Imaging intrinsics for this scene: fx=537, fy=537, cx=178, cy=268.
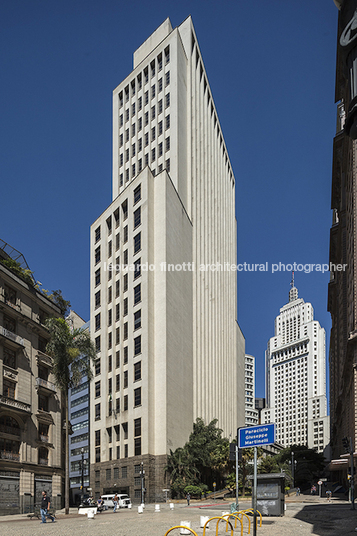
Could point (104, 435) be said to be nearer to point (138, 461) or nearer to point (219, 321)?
point (138, 461)

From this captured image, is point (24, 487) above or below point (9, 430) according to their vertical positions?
below

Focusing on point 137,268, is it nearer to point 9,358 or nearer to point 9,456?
point 9,358

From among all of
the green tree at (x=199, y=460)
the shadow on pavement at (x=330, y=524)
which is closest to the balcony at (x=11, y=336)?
the green tree at (x=199, y=460)

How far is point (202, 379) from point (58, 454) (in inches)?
1401

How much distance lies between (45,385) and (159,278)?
23739mm

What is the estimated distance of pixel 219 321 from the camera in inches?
4203

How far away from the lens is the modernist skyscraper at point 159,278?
69812 mm

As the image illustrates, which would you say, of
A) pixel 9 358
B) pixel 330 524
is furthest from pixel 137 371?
pixel 330 524

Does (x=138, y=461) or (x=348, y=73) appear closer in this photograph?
(x=348, y=73)

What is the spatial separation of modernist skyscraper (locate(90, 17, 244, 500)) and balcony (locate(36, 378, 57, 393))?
15434 mm

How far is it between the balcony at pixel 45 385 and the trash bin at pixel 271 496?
2953cm

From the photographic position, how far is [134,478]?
67125mm

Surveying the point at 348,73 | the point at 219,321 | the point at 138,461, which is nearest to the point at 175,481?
the point at 138,461

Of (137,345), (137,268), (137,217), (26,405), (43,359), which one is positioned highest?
(137,217)
